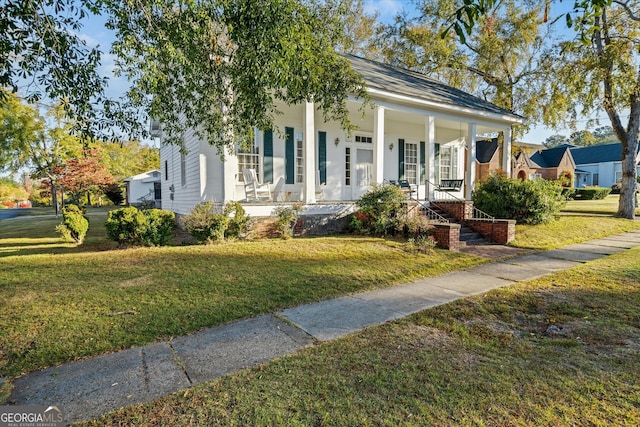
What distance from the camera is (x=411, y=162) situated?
14633 millimetres

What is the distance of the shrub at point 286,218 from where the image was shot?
8.90 metres

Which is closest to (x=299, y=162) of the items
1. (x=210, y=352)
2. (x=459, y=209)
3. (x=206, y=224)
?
(x=206, y=224)

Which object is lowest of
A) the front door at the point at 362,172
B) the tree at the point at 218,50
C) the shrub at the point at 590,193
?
the shrub at the point at 590,193

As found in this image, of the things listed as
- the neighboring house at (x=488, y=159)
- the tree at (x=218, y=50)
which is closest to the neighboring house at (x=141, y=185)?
the tree at (x=218, y=50)

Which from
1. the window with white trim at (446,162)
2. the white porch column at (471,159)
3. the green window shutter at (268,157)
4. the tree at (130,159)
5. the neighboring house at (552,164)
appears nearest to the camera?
the green window shutter at (268,157)

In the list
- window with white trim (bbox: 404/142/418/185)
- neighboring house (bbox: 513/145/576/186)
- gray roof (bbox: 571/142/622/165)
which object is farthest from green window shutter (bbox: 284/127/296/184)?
gray roof (bbox: 571/142/622/165)

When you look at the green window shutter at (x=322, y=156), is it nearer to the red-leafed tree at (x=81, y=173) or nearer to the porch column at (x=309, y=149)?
the porch column at (x=309, y=149)

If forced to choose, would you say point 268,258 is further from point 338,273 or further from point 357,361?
point 357,361

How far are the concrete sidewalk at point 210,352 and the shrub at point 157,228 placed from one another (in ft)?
16.0

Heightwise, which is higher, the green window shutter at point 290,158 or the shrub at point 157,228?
the green window shutter at point 290,158

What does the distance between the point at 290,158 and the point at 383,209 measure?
387 centimetres

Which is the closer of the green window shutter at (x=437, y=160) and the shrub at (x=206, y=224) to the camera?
the shrub at (x=206, y=224)

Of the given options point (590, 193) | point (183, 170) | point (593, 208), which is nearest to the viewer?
point (183, 170)

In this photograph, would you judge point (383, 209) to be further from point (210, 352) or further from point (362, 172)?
point (210, 352)
